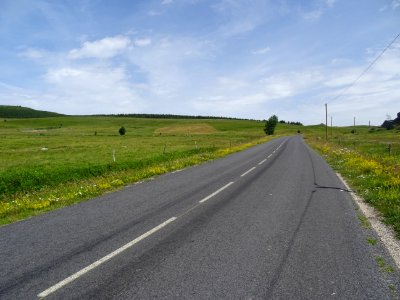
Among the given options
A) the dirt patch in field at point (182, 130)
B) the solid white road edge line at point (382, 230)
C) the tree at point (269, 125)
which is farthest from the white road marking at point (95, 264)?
the tree at point (269, 125)

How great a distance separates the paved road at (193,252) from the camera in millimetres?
4965

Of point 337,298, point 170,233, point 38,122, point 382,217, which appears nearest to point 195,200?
point 170,233

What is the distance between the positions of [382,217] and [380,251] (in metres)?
2.92

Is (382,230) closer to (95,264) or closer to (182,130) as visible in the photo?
(95,264)

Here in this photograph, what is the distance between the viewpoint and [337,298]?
184 inches

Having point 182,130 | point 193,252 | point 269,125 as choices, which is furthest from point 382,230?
point 269,125

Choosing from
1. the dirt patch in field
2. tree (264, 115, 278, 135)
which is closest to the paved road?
the dirt patch in field

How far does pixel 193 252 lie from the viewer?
6.42m

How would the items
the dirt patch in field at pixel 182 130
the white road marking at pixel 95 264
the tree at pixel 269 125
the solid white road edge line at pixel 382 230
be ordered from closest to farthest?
1. the white road marking at pixel 95 264
2. the solid white road edge line at pixel 382 230
3. the dirt patch in field at pixel 182 130
4. the tree at pixel 269 125

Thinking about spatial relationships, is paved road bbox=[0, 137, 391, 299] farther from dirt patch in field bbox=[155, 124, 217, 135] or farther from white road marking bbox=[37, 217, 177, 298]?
dirt patch in field bbox=[155, 124, 217, 135]

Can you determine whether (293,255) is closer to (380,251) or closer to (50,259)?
(380,251)

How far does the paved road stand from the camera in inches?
195

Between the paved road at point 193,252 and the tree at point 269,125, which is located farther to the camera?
the tree at point 269,125

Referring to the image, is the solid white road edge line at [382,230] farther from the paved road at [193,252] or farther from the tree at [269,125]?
the tree at [269,125]
